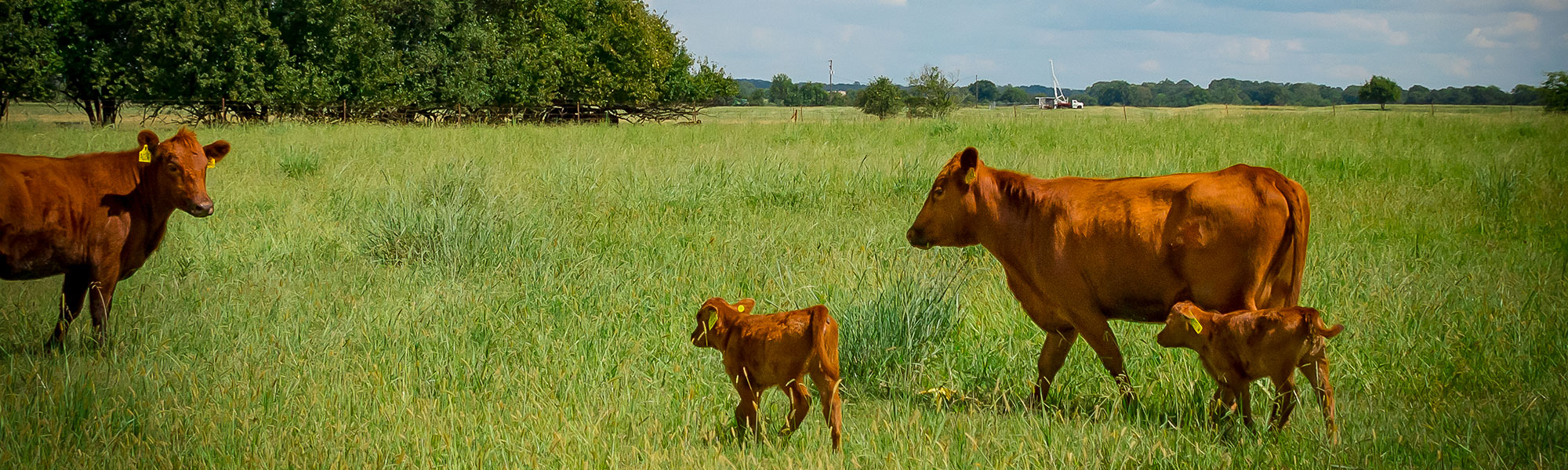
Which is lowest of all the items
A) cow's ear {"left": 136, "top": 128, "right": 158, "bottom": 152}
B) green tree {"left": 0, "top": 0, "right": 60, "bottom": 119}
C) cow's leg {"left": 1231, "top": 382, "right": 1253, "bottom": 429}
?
cow's leg {"left": 1231, "top": 382, "right": 1253, "bottom": 429}

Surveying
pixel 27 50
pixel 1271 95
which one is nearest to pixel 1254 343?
pixel 27 50

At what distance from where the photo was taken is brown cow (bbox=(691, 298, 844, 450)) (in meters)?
2.46

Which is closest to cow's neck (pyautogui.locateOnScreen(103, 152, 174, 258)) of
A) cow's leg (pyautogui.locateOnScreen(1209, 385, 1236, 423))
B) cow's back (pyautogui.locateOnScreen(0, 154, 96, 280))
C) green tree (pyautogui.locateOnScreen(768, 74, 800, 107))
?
cow's back (pyautogui.locateOnScreen(0, 154, 96, 280))

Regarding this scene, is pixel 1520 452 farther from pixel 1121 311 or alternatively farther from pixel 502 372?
pixel 502 372

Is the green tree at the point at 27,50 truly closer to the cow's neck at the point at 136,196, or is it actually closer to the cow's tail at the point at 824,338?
the cow's neck at the point at 136,196

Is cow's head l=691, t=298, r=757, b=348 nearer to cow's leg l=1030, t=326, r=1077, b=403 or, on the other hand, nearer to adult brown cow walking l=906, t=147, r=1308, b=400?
adult brown cow walking l=906, t=147, r=1308, b=400

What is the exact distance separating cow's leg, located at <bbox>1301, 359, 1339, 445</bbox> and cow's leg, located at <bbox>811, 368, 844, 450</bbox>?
1.56 meters

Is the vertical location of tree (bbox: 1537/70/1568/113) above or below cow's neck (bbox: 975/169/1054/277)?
above

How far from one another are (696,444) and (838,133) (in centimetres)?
1542

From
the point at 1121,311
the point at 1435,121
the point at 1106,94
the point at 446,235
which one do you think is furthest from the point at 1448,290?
the point at 1106,94

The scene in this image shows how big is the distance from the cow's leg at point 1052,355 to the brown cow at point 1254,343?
0.55 m

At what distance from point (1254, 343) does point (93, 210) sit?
4866 millimetres

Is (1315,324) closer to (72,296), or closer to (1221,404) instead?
(1221,404)

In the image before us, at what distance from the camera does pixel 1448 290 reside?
521cm
